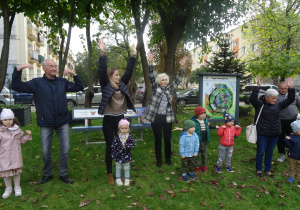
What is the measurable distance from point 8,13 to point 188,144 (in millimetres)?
5218

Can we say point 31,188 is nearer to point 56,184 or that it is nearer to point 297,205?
point 56,184

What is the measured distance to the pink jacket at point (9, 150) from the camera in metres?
3.59

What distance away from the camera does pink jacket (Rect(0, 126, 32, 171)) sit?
3590 mm

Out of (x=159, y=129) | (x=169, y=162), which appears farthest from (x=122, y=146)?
(x=169, y=162)

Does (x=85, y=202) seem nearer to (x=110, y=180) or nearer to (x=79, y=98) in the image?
(x=110, y=180)

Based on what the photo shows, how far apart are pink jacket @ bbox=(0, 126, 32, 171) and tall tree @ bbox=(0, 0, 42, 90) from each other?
2474 millimetres

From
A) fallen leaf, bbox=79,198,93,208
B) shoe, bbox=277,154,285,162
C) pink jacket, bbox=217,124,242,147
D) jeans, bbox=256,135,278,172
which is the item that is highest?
pink jacket, bbox=217,124,242,147

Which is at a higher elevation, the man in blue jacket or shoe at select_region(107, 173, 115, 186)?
the man in blue jacket

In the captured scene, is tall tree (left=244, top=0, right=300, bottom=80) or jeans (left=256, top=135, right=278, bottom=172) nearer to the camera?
jeans (left=256, top=135, right=278, bottom=172)

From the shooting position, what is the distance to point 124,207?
3553 mm

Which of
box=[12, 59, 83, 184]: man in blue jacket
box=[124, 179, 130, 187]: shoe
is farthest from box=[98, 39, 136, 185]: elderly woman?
box=[12, 59, 83, 184]: man in blue jacket

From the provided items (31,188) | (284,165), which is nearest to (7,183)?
(31,188)

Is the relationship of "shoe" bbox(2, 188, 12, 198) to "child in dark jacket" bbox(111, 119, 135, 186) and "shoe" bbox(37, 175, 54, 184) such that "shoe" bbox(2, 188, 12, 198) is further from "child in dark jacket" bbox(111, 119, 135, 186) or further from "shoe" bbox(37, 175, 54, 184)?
"child in dark jacket" bbox(111, 119, 135, 186)

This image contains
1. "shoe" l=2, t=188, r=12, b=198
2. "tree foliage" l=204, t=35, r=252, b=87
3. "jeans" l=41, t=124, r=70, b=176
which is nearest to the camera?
"shoe" l=2, t=188, r=12, b=198
